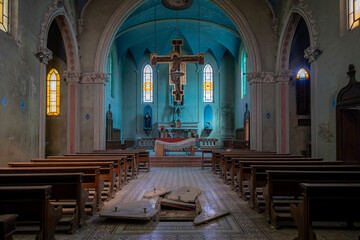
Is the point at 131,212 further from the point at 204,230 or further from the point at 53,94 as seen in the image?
the point at 53,94

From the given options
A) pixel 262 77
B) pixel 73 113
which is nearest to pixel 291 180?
pixel 262 77

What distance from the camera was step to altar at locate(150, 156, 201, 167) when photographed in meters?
14.1

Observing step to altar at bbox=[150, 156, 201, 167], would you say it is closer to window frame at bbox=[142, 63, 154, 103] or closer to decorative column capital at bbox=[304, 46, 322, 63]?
decorative column capital at bbox=[304, 46, 322, 63]

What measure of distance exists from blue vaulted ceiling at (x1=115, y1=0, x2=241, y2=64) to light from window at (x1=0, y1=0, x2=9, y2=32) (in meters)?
9.65

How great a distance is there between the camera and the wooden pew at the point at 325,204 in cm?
327

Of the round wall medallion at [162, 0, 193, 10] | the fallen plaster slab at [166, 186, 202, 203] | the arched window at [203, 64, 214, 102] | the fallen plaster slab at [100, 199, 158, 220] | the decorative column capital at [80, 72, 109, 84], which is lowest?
the fallen plaster slab at [166, 186, 202, 203]

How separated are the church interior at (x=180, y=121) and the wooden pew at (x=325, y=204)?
15 millimetres

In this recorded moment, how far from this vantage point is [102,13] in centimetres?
1460

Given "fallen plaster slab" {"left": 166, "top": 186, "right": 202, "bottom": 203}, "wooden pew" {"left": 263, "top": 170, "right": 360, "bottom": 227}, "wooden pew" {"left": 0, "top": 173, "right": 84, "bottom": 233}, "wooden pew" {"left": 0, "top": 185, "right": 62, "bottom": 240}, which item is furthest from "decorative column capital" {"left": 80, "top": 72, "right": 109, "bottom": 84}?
"wooden pew" {"left": 263, "top": 170, "right": 360, "bottom": 227}

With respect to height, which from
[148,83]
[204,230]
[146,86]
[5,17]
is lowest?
[204,230]

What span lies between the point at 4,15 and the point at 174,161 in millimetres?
9485

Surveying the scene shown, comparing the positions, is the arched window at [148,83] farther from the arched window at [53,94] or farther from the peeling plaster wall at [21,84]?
the peeling plaster wall at [21,84]

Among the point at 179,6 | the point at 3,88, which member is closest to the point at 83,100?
the point at 3,88

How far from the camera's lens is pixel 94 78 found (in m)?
14.2
